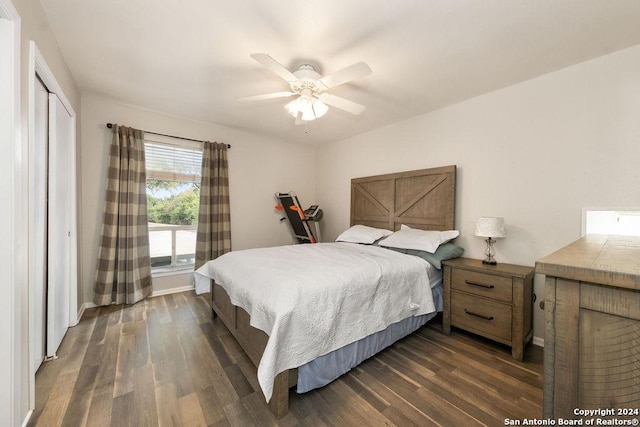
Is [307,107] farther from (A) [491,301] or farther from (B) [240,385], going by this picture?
(A) [491,301]

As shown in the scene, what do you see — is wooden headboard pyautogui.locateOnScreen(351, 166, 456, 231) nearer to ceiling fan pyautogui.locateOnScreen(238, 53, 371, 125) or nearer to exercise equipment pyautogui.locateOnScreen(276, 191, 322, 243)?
exercise equipment pyautogui.locateOnScreen(276, 191, 322, 243)

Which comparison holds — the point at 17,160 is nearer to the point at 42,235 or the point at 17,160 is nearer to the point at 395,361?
the point at 42,235

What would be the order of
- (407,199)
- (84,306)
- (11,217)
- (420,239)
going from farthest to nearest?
(407,199) < (84,306) < (420,239) < (11,217)

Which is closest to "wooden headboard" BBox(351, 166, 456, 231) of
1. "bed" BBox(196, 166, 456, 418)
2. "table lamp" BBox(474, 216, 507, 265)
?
"bed" BBox(196, 166, 456, 418)

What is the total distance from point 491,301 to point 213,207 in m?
3.42

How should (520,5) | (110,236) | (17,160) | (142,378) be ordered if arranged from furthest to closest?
1. (110,236)
2. (142,378)
3. (520,5)
4. (17,160)

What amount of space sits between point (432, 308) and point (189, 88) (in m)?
3.26

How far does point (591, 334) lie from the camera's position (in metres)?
0.59

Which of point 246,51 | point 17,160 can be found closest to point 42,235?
point 17,160

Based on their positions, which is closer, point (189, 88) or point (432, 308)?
point (432, 308)

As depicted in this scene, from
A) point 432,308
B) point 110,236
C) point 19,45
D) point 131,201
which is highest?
point 19,45

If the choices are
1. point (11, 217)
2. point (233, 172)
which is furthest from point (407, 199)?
point (11, 217)

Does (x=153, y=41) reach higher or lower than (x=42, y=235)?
higher

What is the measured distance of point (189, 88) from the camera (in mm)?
2561
